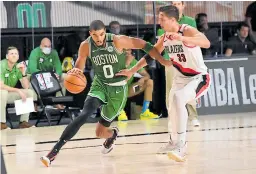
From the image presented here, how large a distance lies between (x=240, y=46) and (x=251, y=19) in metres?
0.79

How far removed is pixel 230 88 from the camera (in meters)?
15.0

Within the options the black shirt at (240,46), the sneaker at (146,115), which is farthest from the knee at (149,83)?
the black shirt at (240,46)

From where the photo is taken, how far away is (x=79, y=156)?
911 centimetres

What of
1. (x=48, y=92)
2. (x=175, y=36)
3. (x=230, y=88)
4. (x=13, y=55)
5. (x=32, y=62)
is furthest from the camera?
(x=230, y=88)

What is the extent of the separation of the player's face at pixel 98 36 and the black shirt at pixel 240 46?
7.37 metres

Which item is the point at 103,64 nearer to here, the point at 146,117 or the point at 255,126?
the point at 255,126

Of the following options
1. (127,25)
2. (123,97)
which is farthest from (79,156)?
(127,25)

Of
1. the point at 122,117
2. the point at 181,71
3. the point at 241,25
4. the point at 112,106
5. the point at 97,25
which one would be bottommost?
the point at 122,117

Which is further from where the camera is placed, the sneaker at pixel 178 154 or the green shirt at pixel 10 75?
the green shirt at pixel 10 75

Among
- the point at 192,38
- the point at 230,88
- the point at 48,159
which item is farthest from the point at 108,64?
the point at 230,88

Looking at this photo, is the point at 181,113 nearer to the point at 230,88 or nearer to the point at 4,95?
the point at 4,95

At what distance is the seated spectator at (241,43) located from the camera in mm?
15500

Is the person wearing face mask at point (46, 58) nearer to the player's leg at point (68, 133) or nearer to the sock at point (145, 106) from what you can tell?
the sock at point (145, 106)

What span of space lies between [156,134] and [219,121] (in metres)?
2.34
